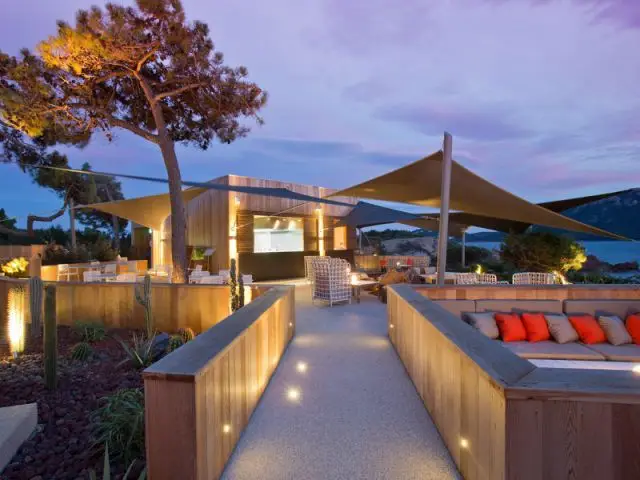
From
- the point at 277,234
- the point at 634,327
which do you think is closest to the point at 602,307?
the point at 634,327

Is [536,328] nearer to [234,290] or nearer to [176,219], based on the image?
[234,290]

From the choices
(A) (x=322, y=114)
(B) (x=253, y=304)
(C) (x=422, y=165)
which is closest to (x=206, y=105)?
(C) (x=422, y=165)

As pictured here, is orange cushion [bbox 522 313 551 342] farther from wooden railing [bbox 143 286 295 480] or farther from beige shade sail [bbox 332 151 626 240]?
wooden railing [bbox 143 286 295 480]

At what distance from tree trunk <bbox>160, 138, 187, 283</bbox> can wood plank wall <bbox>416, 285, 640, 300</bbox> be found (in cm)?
413

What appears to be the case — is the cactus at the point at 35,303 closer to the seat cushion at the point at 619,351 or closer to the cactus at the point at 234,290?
the cactus at the point at 234,290

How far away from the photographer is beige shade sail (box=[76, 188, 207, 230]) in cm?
865

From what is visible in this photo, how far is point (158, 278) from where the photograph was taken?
29.1 ft

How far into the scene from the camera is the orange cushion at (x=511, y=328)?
388 cm

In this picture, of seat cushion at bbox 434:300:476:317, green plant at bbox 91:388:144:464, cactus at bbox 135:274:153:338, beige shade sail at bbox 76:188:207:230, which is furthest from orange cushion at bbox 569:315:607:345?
beige shade sail at bbox 76:188:207:230

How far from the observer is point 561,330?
3873 mm

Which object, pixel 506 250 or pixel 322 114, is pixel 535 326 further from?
pixel 322 114

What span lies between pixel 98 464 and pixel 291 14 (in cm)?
967

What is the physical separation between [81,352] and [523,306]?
4.92 metres

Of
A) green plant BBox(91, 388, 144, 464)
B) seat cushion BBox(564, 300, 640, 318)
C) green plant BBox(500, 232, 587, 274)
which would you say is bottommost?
green plant BBox(91, 388, 144, 464)
